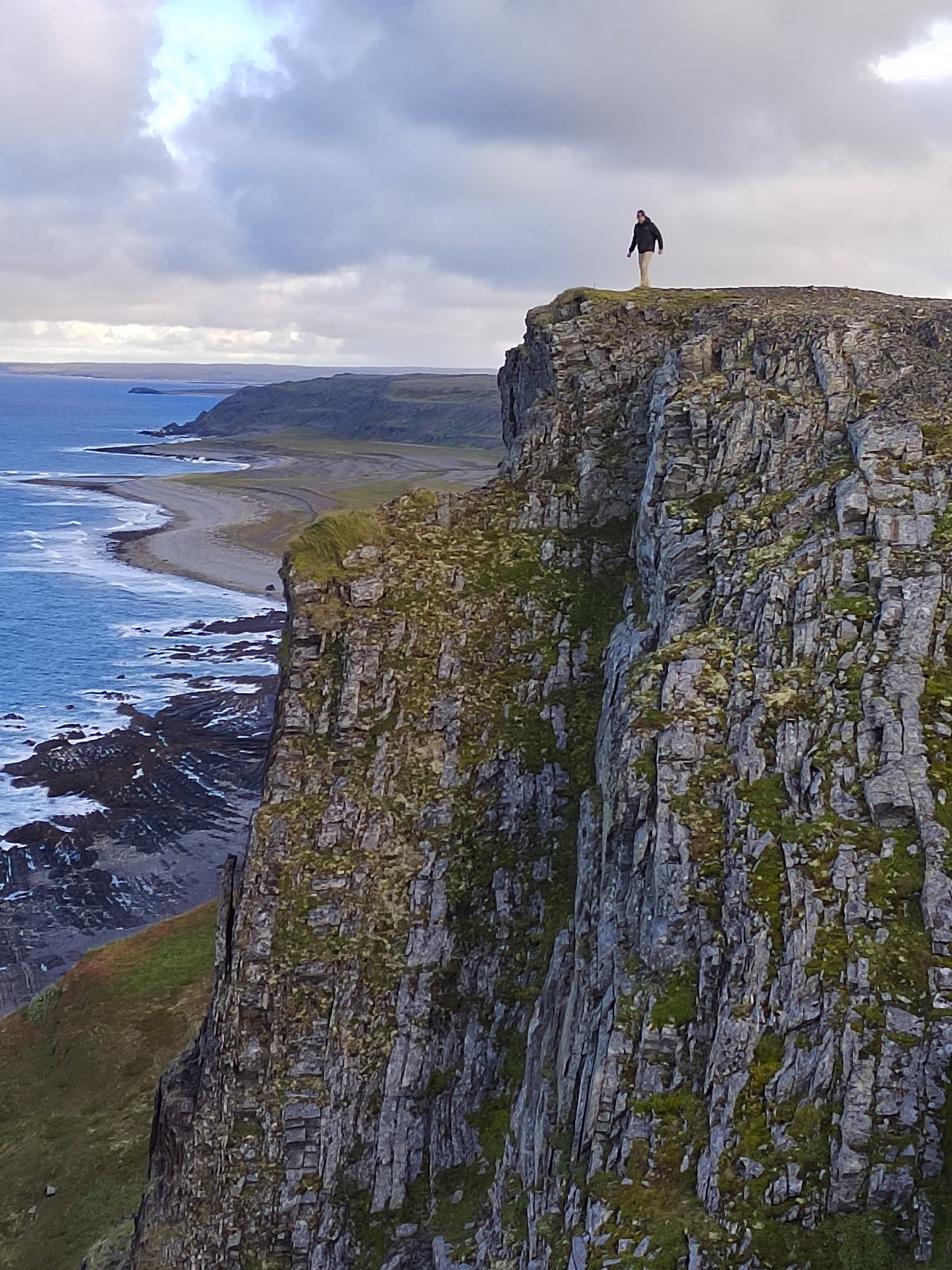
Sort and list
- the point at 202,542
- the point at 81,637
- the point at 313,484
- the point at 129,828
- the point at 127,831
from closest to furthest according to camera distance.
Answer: the point at 127,831, the point at 129,828, the point at 81,637, the point at 202,542, the point at 313,484

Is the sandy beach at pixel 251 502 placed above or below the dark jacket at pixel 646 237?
below

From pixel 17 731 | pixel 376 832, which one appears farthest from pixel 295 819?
pixel 17 731

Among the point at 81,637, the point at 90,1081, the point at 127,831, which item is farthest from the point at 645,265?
the point at 81,637

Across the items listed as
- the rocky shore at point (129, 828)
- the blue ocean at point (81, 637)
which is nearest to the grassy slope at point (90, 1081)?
the rocky shore at point (129, 828)

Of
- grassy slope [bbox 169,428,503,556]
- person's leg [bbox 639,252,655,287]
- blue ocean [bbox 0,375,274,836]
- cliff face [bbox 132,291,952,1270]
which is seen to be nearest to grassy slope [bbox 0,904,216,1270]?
cliff face [bbox 132,291,952,1270]

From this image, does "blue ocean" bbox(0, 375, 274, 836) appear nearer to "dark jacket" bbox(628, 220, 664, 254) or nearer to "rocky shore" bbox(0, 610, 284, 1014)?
"rocky shore" bbox(0, 610, 284, 1014)

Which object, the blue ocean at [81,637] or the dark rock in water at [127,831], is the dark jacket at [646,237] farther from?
the blue ocean at [81,637]

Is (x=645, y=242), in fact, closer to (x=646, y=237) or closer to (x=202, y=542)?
(x=646, y=237)

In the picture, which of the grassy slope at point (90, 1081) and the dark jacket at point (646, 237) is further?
the dark jacket at point (646, 237)
